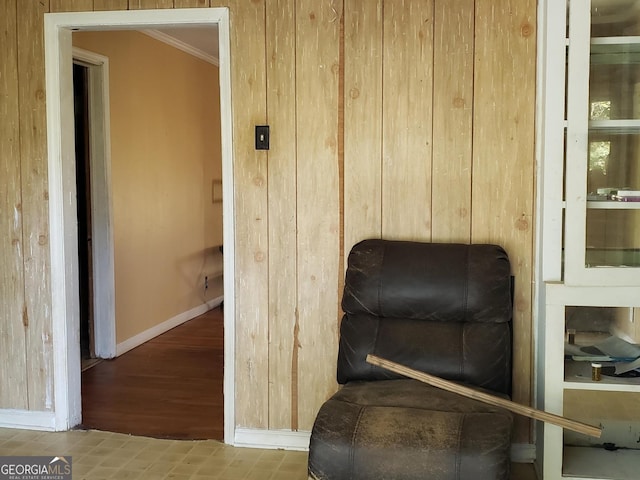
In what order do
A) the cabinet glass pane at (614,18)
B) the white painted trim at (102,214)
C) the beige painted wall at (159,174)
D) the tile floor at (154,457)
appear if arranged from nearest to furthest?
1. the cabinet glass pane at (614,18)
2. the tile floor at (154,457)
3. the white painted trim at (102,214)
4. the beige painted wall at (159,174)

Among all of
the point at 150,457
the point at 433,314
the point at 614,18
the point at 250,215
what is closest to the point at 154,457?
the point at 150,457

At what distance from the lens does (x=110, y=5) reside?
10.1ft

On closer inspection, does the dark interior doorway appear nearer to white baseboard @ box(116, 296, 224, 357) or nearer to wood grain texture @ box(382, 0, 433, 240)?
white baseboard @ box(116, 296, 224, 357)

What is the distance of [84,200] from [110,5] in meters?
1.86

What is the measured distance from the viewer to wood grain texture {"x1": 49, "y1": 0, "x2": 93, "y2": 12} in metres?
3.10

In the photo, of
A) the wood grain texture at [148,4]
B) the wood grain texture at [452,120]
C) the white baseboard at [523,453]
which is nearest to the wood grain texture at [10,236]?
the wood grain texture at [148,4]

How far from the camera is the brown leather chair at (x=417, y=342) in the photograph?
2109 mm

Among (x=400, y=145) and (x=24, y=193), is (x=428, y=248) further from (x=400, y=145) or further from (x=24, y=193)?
(x=24, y=193)

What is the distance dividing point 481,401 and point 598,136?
110cm

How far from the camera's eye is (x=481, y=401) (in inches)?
91.6

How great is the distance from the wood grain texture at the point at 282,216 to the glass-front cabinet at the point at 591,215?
3.57 ft

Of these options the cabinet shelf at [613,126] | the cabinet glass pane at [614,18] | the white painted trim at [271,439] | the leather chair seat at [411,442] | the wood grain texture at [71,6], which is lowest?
Result: the white painted trim at [271,439]

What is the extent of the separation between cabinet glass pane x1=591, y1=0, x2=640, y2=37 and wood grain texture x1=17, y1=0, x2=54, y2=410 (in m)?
2.43

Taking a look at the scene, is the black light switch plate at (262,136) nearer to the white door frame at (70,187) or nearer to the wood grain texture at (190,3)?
the white door frame at (70,187)
